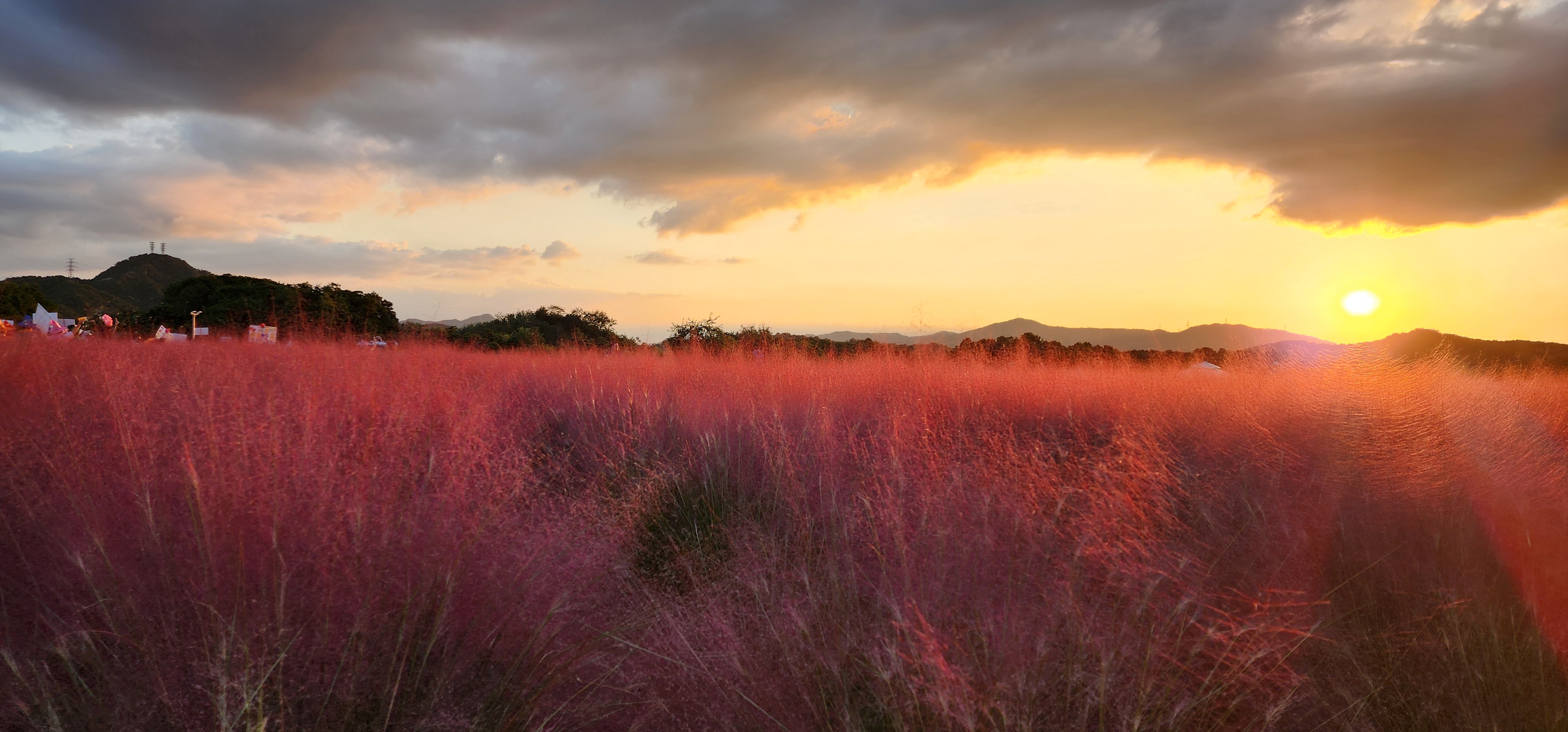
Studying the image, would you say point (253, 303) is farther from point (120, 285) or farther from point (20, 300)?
point (120, 285)

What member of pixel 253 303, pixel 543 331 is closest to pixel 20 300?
pixel 253 303

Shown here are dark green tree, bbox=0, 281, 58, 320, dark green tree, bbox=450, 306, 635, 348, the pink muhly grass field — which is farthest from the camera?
dark green tree, bbox=0, 281, 58, 320

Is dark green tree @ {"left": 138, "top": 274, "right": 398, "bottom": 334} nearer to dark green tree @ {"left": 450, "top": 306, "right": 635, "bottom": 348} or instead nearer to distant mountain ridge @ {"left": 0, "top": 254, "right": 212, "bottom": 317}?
dark green tree @ {"left": 450, "top": 306, "right": 635, "bottom": 348}

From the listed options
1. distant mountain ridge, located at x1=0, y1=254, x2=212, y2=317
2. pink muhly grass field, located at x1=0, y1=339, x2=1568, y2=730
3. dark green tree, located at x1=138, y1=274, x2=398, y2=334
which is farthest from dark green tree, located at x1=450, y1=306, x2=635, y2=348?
distant mountain ridge, located at x1=0, y1=254, x2=212, y2=317

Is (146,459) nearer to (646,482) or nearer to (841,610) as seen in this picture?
(646,482)

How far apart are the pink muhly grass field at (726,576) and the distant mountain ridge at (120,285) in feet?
104

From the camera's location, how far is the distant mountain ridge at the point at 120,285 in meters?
30.3

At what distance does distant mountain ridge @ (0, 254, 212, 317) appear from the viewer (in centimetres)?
3028

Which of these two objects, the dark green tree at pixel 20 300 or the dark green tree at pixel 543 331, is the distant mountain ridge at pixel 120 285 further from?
the dark green tree at pixel 543 331

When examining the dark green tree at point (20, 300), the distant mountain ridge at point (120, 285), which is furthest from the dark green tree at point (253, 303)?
the distant mountain ridge at point (120, 285)

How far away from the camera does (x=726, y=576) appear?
3338mm

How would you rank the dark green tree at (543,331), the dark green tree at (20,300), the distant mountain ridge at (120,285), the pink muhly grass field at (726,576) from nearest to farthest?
the pink muhly grass field at (726,576), the dark green tree at (543,331), the dark green tree at (20,300), the distant mountain ridge at (120,285)

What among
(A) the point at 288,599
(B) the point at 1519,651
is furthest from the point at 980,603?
(B) the point at 1519,651

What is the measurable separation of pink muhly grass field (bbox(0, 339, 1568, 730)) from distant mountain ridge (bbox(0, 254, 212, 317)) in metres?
31.8
